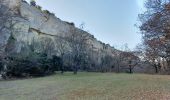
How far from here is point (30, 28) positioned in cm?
4984

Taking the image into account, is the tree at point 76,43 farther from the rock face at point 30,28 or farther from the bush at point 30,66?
the bush at point 30,66

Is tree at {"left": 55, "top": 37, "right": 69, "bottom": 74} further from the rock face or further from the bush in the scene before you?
the bush

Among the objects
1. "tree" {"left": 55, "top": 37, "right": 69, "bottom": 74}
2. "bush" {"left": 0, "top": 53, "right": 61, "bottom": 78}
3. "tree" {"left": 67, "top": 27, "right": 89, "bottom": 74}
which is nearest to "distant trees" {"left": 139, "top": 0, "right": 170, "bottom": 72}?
"tree" {"left": 67, "top": 27, "right": 89, "bottom": 74}

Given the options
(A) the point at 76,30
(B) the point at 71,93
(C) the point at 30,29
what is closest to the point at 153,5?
(B) the point at 71,93

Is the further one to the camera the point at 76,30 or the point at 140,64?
the point at 140,64

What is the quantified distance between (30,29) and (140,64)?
67.3 ft

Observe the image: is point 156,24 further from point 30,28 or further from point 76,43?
point 30,28

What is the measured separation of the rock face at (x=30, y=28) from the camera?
143ft

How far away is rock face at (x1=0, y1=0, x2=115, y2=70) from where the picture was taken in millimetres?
43438

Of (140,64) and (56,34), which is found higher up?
(56,34)

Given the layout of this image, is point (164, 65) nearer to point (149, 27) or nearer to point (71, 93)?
point (149, 27)

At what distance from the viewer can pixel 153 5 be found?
2562cm

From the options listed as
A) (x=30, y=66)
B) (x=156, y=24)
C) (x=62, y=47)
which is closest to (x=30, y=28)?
(x=62, y=47)

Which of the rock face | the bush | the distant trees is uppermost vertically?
the rock face
